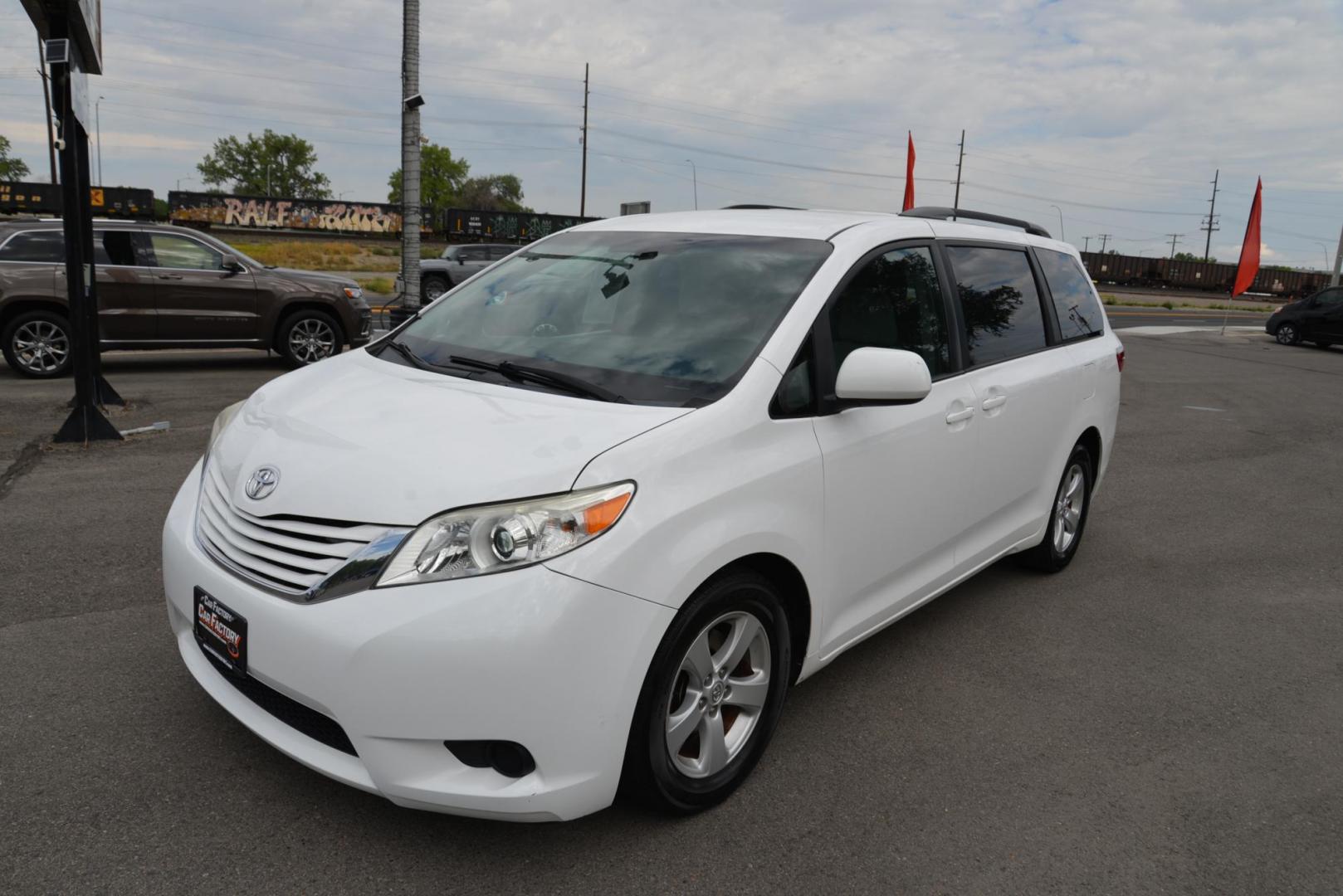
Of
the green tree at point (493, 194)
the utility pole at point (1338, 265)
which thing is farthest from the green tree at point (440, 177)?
the utility pole at point (1338, 265)

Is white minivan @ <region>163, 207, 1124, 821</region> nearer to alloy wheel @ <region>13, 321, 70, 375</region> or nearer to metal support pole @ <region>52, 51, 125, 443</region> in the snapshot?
metal support pole @ <region>52, 51, 125, 443</region>

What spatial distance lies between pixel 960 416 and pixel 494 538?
215 centimetres

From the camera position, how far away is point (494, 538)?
2.38 meters

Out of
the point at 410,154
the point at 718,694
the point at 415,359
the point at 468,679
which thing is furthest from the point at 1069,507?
the point at 410,154

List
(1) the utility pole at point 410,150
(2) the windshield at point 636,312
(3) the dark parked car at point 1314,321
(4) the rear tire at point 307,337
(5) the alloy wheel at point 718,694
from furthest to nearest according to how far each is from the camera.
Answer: (3) the dark parked car at point 1314,321 → (1) the utility pole at point 410,150 → (4) the rear tire at point 307,337 → (2) the windshield at point 636,312 → (5) the alloy wheel at point 718,694

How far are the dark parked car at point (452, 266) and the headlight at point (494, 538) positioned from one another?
72.6 ft

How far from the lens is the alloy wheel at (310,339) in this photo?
12.0m

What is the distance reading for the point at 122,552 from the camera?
189 inches

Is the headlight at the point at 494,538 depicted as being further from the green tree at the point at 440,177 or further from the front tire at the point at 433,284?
the green tree at the point at 440,177

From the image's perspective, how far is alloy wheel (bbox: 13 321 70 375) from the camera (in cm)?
1047

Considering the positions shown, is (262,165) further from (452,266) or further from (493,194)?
(452,266)

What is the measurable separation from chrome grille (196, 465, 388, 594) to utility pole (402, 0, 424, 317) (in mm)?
12148

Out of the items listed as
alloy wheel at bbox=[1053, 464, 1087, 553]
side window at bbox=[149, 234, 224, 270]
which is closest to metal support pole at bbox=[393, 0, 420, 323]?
side window at bbox=[149, 234, 224, 270]

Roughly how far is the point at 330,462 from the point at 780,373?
1.34 m
